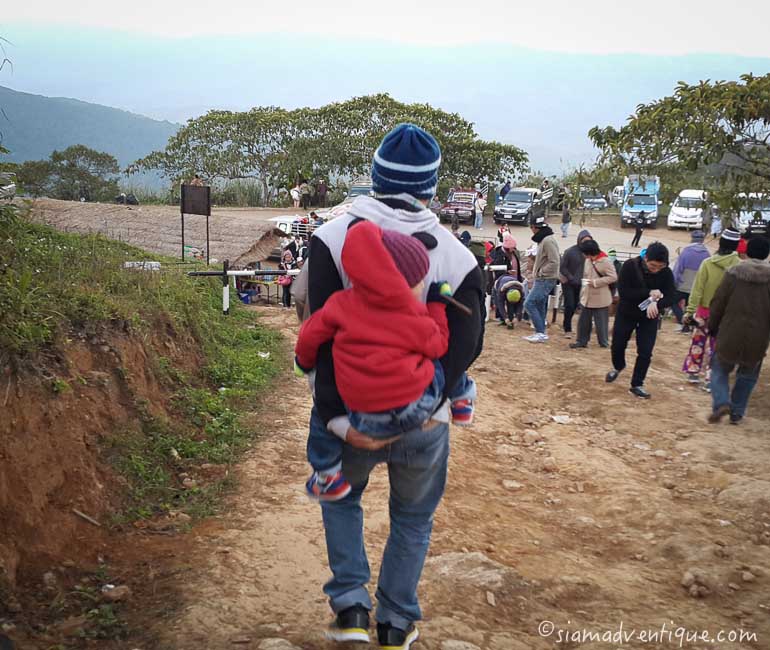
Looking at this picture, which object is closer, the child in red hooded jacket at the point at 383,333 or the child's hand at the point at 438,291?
the child in red hooded jacket at the point at 383,333

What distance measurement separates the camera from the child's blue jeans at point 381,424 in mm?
2471

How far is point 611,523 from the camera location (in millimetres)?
4812

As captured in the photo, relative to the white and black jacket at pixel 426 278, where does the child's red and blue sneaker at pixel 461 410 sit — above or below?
below

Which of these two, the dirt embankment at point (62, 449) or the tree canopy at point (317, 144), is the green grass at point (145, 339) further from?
the tree canopy at point (317, 144)

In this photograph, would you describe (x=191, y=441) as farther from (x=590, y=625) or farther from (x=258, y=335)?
(x=258, y=335)

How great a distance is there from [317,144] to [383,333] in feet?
124

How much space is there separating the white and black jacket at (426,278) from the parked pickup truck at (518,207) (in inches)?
1281

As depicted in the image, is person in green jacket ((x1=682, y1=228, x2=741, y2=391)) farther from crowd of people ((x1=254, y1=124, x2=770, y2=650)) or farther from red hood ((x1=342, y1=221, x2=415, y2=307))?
red hood ((x1=342, y1=221, x2=415, y2=307))

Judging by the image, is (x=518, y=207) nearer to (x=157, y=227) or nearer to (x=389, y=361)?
(x=157, y=227)

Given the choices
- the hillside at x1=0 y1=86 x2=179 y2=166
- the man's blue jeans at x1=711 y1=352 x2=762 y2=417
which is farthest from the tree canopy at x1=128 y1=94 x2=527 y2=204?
the hillside at x1=0 y1=86 x2=179 y2=166

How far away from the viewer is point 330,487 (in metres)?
2.67

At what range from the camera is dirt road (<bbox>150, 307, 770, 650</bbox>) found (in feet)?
10.6

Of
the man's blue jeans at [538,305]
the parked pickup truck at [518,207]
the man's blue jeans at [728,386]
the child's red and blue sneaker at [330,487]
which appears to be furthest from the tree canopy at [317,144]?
the child's red and blue sneaker at [330,487]

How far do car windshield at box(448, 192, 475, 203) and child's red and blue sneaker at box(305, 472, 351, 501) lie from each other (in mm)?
32980
